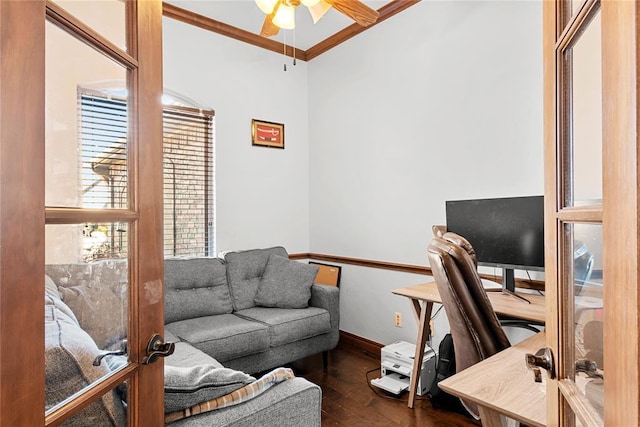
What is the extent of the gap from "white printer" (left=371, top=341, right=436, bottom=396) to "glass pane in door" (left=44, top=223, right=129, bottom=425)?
83.5 inches

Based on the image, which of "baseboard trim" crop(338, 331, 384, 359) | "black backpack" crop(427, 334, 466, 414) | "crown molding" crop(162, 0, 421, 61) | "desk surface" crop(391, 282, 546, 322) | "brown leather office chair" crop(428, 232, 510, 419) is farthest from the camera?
"baseboard trim" crop(338, 331, 384, 359)

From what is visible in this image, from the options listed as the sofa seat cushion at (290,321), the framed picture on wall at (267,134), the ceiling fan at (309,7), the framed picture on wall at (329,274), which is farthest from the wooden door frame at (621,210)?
the framed picture on wall at (267,134)

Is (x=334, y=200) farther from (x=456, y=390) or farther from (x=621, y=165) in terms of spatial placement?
(x=621, y=165)

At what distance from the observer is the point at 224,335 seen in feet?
8.28

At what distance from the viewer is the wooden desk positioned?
6.10 ft

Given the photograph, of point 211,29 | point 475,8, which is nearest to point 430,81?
point 475,8

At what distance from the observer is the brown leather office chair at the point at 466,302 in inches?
47.2

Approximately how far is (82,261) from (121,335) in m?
0.22

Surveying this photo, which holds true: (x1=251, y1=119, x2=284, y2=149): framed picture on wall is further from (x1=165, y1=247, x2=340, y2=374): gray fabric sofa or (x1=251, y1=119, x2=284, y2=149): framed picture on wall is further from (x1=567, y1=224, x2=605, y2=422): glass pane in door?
(x1=567, y1=224, x2=605, y2=422): glass pane in door

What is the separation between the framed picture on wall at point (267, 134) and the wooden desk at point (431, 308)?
7.28 ft

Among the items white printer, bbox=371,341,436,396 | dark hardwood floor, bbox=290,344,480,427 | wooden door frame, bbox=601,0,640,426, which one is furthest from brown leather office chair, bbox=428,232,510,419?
white printer, bbox=371,341,436,396

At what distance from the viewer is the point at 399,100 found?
3.22 metres

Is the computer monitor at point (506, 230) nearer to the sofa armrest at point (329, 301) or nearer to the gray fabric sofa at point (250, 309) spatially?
the sofa armrest at point (329, 301)

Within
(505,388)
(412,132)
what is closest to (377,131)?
(412,132)
